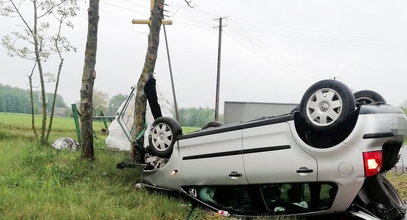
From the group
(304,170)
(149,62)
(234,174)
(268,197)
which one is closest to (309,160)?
(304,170)

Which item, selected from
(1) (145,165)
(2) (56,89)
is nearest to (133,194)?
(1) (145,165)

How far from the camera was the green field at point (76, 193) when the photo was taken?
14.8 feet

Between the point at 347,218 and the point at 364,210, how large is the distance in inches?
10.2

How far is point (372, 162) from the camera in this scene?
3.77 metres

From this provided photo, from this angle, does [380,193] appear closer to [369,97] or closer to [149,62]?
[369,97]

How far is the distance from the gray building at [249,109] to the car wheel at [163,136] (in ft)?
17.8

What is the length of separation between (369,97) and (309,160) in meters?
1.27

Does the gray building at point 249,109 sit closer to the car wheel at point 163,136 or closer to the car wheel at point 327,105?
the car wheel at point 163,136

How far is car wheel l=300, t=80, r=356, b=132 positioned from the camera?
149 inches

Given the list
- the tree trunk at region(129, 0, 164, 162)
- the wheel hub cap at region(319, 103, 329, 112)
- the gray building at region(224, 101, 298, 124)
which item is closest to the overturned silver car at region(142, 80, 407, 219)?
the wheel hub cap at region(319, 103, 329, 112)

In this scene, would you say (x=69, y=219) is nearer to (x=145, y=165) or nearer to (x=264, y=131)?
(x=145, y=165)

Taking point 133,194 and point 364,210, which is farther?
point 133,194

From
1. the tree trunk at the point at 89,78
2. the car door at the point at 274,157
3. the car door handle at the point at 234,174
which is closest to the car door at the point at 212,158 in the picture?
the car door handle at the point at 234,174

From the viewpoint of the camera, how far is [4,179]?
5918 millimetres
